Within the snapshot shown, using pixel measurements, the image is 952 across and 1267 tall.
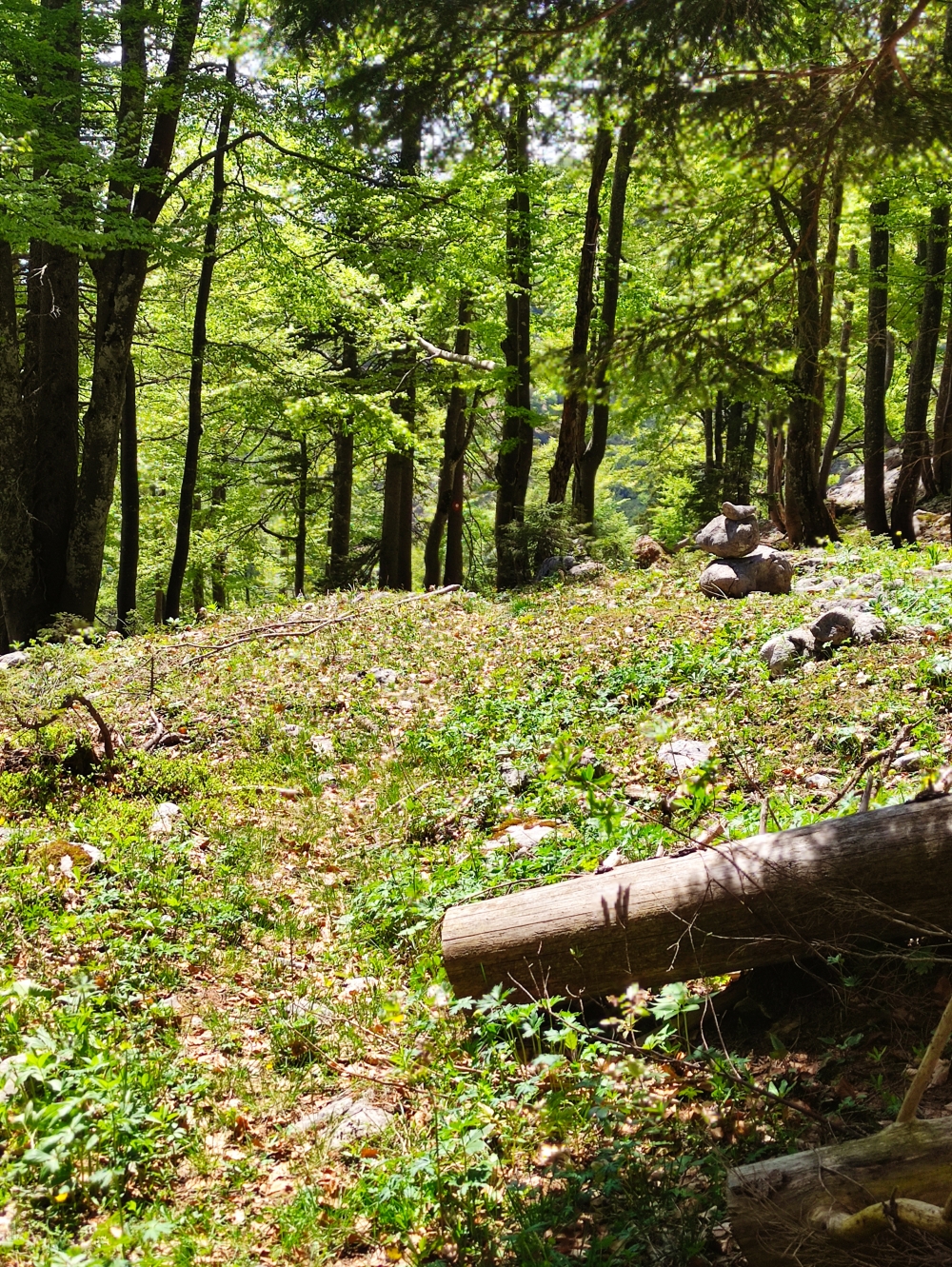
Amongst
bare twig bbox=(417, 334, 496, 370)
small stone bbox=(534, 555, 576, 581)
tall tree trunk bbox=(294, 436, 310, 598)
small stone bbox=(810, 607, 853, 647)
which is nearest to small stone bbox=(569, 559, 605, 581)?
small stone bbox=(534, 555, 576, 581)

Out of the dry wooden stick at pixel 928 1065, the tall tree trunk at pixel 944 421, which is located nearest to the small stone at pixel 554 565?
the tall tree trunk at pixel 944 421

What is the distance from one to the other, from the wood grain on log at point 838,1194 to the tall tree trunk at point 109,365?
11744 millimetres

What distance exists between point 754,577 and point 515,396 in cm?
736

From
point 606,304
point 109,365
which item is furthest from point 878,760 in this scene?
point 606,304

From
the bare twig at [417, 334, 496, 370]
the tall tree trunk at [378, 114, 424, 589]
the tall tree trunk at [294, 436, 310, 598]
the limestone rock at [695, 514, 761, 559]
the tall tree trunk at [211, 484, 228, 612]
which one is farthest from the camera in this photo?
the tall tree trunk at [211, 484, 228, 612]

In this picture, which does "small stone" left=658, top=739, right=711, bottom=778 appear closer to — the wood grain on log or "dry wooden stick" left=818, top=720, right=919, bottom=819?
"dry wooden stick" left=818, top=720, right=919, bottom=819

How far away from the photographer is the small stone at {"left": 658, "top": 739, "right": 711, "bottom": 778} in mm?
6154

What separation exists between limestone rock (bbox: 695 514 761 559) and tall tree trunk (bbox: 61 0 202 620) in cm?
810

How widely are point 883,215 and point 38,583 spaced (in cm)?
1429

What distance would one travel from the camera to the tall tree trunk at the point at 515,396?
1500cm

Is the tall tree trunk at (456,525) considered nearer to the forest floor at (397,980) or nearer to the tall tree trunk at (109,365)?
the tall tree trunk at (109,365)

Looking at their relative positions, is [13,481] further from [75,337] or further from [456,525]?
[456,525]

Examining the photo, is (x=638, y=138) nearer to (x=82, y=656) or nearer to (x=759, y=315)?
(x=759, y=315)

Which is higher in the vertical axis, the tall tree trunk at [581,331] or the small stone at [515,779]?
the tall tree trunk at [581,331]
